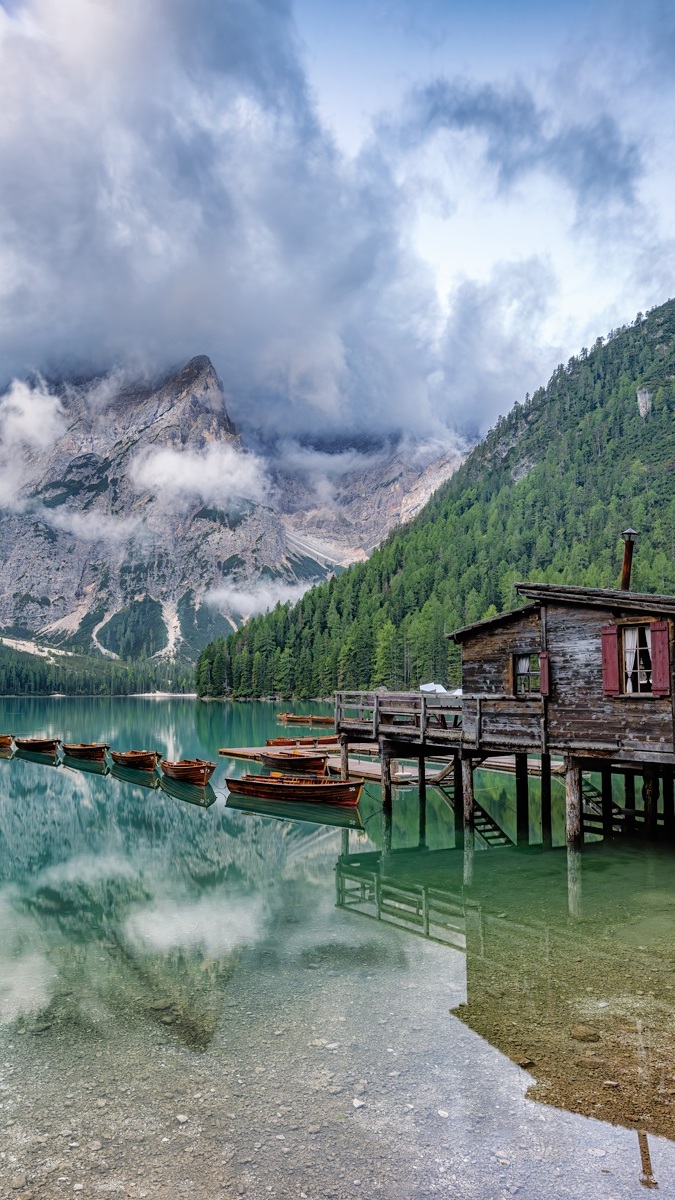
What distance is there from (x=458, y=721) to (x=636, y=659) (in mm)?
11714

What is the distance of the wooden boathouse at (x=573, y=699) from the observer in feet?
77.7

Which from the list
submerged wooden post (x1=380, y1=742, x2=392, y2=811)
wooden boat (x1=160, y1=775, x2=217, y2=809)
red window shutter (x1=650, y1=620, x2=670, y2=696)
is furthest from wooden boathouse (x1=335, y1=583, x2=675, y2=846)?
wooden boat (x1=160, y1=775, x2=217, y2=809)

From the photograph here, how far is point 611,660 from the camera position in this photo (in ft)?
80.2

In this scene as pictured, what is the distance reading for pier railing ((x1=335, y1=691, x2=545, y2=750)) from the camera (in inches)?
Result: 1099

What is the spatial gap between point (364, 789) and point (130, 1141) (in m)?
38.4

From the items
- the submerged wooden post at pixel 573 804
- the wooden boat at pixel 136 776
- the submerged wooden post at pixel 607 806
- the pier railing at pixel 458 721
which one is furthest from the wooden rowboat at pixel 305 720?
the submerged wooden post at pixel 573 804

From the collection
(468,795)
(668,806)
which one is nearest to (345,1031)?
(468,795)

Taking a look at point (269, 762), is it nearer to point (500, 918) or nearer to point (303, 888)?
point (303, 888)

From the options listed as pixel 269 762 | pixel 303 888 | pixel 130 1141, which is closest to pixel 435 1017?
pixel 130 1141

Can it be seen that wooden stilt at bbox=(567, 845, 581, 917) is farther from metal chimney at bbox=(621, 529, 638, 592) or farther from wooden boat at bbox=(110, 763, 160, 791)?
wooden boat at bbox=(110, 763, 160, 791)

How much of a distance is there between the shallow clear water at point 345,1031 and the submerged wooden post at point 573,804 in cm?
101

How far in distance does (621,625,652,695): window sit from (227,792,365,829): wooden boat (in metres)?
17.0

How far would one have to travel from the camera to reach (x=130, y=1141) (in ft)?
30.8

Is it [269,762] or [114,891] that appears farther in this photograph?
[269,762]
